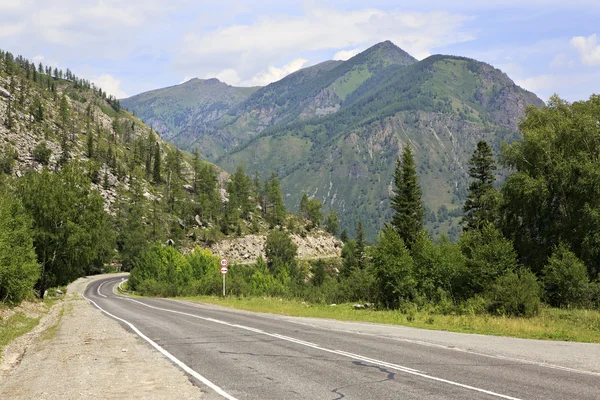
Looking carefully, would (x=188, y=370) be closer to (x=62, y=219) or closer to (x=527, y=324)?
(x=527, y=324)

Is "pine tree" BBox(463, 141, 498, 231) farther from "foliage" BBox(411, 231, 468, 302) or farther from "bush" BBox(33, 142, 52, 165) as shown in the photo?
"bush" BBox(33, 142, 52, 165)

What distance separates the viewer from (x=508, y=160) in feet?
157

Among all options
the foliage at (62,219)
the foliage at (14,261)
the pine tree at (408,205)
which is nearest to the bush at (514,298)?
the foliage at (14,261)

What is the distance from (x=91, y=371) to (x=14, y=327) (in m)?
13.6

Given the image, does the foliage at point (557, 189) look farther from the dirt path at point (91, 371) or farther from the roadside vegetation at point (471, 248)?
the dirt path at point (91, 371)

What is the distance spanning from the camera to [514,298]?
2722 cm

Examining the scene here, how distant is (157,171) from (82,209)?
155767 mm

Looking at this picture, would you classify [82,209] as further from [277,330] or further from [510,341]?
[510,341]

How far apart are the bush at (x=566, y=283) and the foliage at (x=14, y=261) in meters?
36.3

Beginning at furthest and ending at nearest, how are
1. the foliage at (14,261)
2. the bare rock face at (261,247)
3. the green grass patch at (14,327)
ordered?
the bare rock face at (261,247) → the foliage at (14,261) → the green grass patch at (14,327)

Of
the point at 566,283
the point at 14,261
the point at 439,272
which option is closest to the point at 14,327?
the point at 14,261

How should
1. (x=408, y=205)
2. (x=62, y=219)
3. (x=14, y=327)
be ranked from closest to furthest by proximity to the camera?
(x=14, y=327) < (x=62, y=219) < (x=408, y=205)

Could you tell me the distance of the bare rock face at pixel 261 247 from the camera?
152m

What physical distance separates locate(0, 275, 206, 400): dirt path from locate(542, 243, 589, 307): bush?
2945cm
